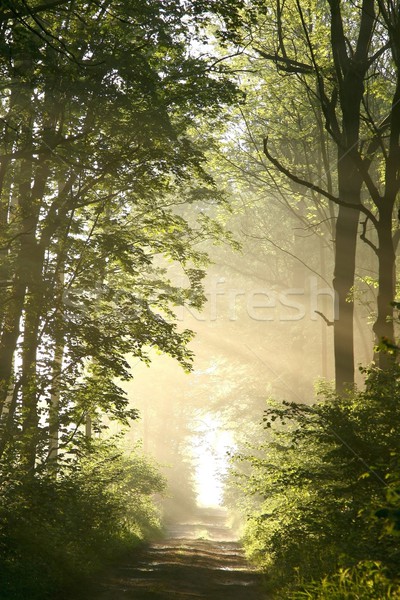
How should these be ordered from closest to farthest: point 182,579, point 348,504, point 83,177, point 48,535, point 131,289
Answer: point 348,504
point 48,535
point 182,579
point 83,177
point 131,289

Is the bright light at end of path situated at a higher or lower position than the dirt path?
higher

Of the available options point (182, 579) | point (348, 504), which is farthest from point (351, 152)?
point (182, 579)

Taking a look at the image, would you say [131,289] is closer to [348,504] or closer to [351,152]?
[351,152]

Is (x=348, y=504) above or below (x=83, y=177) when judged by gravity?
below

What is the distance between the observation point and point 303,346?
38406 mm

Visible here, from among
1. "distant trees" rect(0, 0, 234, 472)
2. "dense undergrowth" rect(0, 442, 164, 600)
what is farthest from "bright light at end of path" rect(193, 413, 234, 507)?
"dense undergrowth" rect(0, 442, 164, 600)

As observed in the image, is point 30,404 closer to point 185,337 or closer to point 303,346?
point 185,337

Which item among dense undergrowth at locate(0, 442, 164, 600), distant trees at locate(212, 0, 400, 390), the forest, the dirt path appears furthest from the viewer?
distant trees at locate(212, 0, 400, 390)

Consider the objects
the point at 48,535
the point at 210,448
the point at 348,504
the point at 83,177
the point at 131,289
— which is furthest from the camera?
the point at 210,448

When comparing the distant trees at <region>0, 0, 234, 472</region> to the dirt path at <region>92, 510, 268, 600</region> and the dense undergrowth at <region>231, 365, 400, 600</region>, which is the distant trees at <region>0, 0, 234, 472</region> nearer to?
the dirt path at <region>92, 510, 268, 600</region>

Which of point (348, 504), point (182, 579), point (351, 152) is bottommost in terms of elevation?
point (182, 579)

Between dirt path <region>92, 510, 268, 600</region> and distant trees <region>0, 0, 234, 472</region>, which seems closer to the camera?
dirt path <region>92, 510, 268, 600</region>

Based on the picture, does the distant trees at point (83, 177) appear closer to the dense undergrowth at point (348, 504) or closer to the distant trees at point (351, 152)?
the distant trees at point (351, 152)

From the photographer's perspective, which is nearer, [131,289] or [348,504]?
[348,504]
